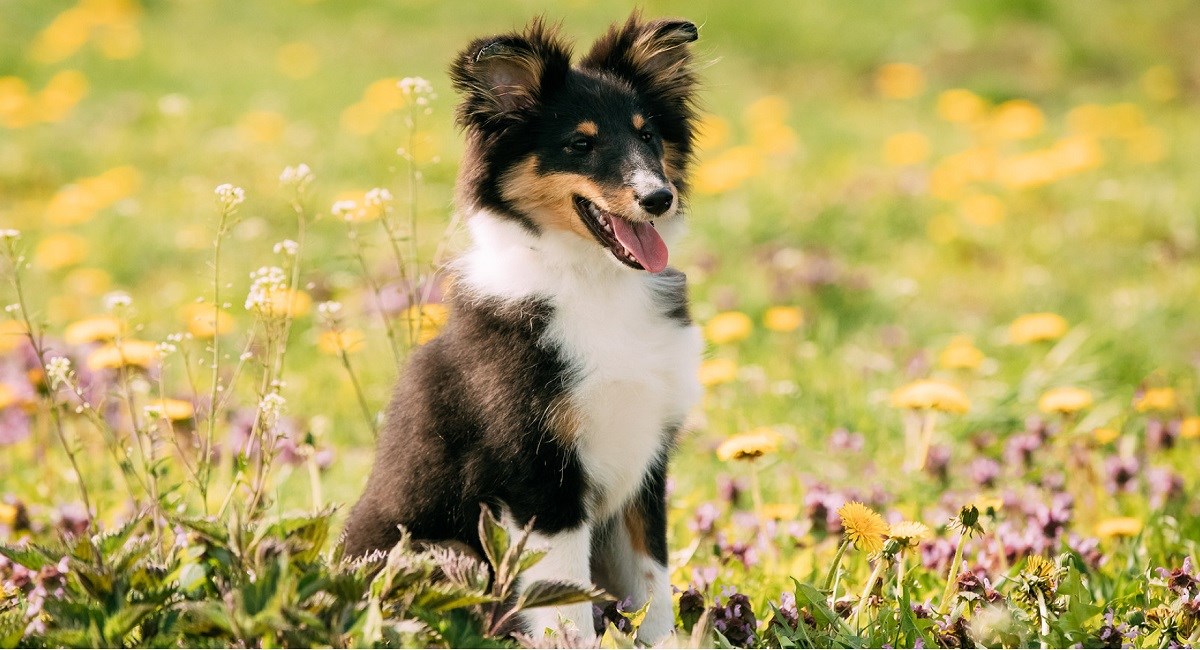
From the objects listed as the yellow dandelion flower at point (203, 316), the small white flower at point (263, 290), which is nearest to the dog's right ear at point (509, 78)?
the small white flower at point (263, 290)

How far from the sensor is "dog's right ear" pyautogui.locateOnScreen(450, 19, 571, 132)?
3.37 m

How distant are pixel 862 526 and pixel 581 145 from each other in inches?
51.6

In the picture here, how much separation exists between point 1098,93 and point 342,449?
898 centimetres

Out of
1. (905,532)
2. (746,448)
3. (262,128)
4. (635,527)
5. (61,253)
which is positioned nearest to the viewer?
(905,532)

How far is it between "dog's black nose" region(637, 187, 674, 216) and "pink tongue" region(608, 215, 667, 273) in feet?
0.34

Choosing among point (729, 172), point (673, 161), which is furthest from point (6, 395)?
point (729, 172)

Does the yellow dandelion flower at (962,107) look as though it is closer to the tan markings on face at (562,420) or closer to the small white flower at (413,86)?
the small white flower at (413,86)

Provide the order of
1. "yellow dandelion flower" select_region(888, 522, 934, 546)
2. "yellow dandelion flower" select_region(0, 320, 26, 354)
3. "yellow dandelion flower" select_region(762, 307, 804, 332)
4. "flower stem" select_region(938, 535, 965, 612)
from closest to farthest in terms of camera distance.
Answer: "yellow dandelion flower" select_region(888, 522, 934, 546)
"flower stem" select_region(938, 535, 965, 612)
"yellow dandelion flower" select_region(0, 320, 26, 354)
"yellow dandelion flower" select_region(762, 307, 804, 332)

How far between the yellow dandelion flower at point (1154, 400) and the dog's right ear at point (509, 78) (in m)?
2.58

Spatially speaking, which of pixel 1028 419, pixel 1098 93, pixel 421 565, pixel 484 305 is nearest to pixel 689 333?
pixel 484 305

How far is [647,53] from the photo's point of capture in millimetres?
3674

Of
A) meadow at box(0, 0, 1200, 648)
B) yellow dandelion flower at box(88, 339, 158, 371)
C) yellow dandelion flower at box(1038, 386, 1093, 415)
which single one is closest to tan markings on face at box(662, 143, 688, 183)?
meadow at box(0, 0, 1200, 648)

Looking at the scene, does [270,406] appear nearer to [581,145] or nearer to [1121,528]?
[581,145]

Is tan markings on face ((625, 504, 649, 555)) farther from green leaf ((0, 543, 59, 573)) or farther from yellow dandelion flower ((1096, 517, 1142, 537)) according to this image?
green leaf ((0, 543, 59, 573))
